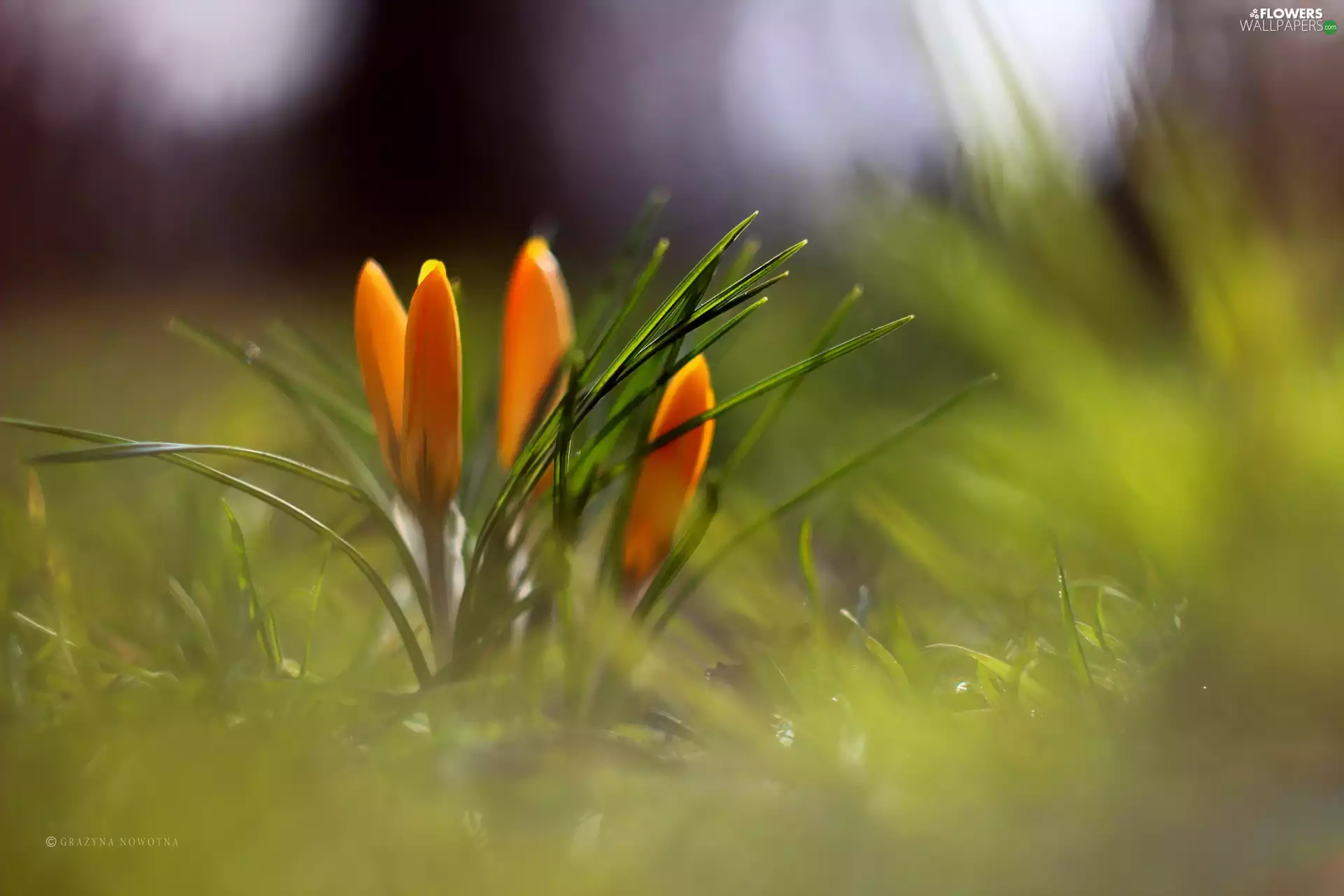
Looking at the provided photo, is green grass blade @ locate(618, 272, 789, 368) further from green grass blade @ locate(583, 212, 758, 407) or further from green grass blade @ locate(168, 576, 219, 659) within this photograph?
green grass blade @ locate(168, 576, 219, 659)

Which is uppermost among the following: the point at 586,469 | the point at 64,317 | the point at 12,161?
the point at 12,161

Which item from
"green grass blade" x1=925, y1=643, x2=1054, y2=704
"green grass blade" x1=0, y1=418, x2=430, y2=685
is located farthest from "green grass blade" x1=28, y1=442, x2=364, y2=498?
"green grass blade" x1=925, y1=643, x2=1054, y2=704

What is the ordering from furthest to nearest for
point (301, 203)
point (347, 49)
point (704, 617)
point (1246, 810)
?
point (347, 49) → point (301, 203) → point (704, 617) → point (1246, 810)

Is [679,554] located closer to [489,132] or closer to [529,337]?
[529,337]

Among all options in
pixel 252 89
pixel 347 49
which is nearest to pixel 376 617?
pixel 252 89

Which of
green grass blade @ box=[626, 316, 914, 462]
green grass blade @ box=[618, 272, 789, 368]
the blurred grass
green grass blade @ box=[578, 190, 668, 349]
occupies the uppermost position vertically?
green grass blade @ box=[578, 190, 668, 349]

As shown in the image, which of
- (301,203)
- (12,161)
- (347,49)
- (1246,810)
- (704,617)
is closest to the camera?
(1246,810)

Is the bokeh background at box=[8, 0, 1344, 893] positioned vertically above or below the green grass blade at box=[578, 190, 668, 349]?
below

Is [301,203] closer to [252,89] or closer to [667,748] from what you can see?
[252,89]

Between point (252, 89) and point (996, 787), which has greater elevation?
point (252, 89)
